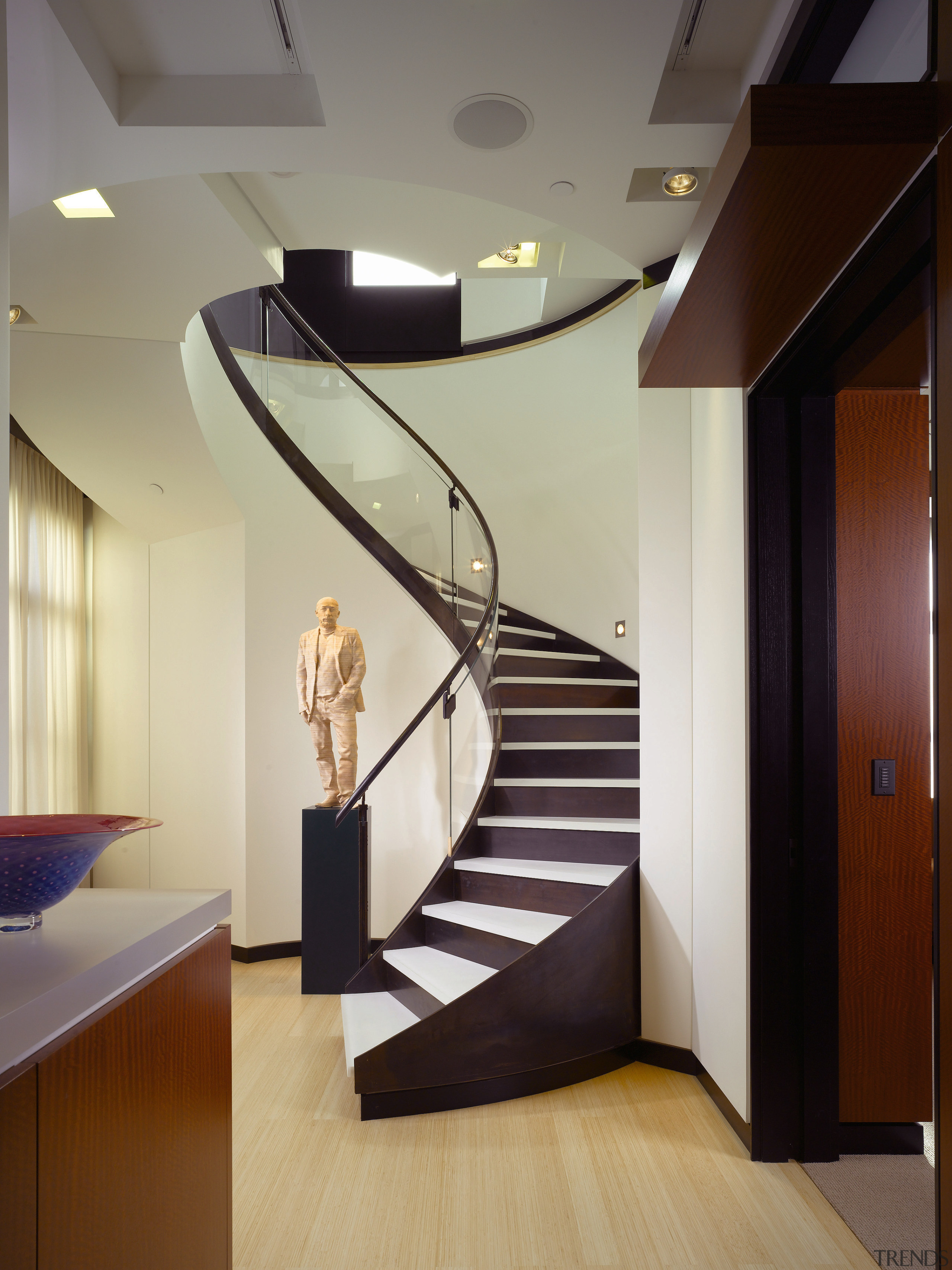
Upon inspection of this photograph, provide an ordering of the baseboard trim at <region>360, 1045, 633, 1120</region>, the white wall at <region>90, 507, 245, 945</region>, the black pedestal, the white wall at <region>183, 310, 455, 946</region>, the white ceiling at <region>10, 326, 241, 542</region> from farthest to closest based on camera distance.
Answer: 1. the white wall at <region>90, 507, 245, 945</region>
2. the white wall at <region>183, 310, 455, 946</region>
3. the black pedestal
4. the white ceiling at <region>10, 326, 241, 542</region>
5. the baseboard trim at <region>360, 1045, 633, 1120</region>

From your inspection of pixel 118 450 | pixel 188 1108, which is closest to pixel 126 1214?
pixel 188 1108

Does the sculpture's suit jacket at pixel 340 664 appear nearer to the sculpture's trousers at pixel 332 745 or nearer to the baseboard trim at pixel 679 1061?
the sculpture's trousers at pixel 332 745

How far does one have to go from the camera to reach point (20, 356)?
4078 mm

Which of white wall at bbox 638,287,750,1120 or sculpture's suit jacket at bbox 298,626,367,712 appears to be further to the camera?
sculpture's suit jacket at bbox 298,626,367,712

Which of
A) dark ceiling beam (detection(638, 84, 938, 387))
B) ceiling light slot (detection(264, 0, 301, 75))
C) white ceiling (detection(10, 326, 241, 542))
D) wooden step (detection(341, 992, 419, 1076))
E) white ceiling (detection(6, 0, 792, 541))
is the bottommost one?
wooden step (detection(341, 992, 419, 1076))

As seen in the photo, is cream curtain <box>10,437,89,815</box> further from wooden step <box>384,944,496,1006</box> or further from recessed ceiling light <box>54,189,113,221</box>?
wooden step <box>384,944,496,1006</box>

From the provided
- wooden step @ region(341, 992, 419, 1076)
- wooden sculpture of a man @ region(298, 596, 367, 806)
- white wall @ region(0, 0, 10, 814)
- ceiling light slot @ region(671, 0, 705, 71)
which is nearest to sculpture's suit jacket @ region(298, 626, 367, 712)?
wooden sculpture of a man @ region(298, 596, 367, 806)

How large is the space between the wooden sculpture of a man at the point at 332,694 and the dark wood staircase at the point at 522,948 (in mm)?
919

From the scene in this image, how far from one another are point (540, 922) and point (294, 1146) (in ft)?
4.08

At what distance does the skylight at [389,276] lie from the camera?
6.91m

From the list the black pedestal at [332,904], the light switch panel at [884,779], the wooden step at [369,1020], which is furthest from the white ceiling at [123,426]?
the light switch panel at [884,779]

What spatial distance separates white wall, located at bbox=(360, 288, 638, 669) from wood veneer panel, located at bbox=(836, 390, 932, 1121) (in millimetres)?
3189

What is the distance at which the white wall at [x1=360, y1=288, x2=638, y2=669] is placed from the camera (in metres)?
6.06

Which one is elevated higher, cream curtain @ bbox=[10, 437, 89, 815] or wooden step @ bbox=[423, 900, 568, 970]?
cream curtain @ bbox=[10, 437, 89, 815]
